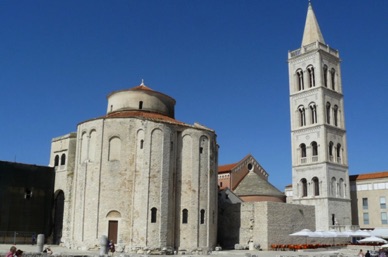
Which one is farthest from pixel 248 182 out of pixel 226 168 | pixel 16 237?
pixel 16 237

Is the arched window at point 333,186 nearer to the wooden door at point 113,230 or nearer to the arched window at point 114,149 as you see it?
the arched window at point 114,149

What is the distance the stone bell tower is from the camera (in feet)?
148

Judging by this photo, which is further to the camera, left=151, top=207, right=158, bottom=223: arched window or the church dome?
the church dome

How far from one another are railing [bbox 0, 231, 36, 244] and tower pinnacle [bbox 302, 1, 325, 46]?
3574 cm

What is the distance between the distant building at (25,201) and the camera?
120ft

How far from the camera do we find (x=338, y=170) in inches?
1847

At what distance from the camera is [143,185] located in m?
31.9

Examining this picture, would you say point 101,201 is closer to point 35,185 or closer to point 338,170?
point 35,185

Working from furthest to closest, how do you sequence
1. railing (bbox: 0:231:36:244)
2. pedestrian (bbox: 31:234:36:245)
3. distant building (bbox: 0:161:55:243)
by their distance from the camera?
pedestrian (bbox: 31:234:36:245)
distant building (bbox: 0:161:55:243)
railing (bbox: 0:231:36:244)

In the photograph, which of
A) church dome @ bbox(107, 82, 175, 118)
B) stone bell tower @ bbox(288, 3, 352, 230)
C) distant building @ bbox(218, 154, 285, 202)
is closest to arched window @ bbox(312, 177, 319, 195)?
stone bell tower @ bbox(288, 3, 352, 230)

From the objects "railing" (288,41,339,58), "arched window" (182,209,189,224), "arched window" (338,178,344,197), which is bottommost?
"arched window" (182,209,189,224)

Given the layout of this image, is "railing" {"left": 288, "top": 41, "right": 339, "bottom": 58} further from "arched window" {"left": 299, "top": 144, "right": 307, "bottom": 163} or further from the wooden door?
the wooden door

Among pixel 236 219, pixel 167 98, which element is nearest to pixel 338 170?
pixel 236 219

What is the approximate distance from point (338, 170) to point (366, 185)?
4.68 metres
